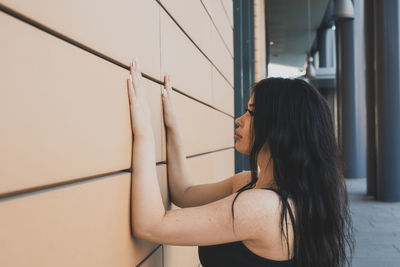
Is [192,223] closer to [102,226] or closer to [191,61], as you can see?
[102,226]

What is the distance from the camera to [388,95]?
6.34 metres

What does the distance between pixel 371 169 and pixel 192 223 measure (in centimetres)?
661

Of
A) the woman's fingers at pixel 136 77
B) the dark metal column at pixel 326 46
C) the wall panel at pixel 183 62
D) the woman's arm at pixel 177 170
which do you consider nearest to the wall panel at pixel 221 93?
the wall panel at pixel 183 62

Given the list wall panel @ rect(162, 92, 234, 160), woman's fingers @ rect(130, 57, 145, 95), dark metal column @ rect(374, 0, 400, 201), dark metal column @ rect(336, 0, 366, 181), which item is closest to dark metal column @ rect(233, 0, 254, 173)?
wall panel @ rect(162, 92, 234, 160)

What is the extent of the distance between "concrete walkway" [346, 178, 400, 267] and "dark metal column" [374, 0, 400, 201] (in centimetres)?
41

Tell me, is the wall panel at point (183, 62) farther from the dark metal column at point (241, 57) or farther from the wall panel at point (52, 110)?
the dark metal column at point (241, 57)

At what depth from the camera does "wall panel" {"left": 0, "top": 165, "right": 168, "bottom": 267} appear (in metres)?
0.60

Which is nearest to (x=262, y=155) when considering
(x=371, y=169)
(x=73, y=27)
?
(x=73, y=27)

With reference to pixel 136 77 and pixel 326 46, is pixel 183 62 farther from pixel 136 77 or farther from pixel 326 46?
pixel 326 46

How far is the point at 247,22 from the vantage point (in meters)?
5.04

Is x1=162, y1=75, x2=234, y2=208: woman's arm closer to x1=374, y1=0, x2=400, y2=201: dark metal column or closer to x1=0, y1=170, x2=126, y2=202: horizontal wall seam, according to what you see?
x1=0, y1=170, x2=126, y2=202: horizontal wall seam

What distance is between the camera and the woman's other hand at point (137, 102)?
3.60 ft

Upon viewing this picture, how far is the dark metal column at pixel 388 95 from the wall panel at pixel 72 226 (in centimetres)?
617

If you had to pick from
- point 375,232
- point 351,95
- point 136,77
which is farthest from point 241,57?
point 351,95
